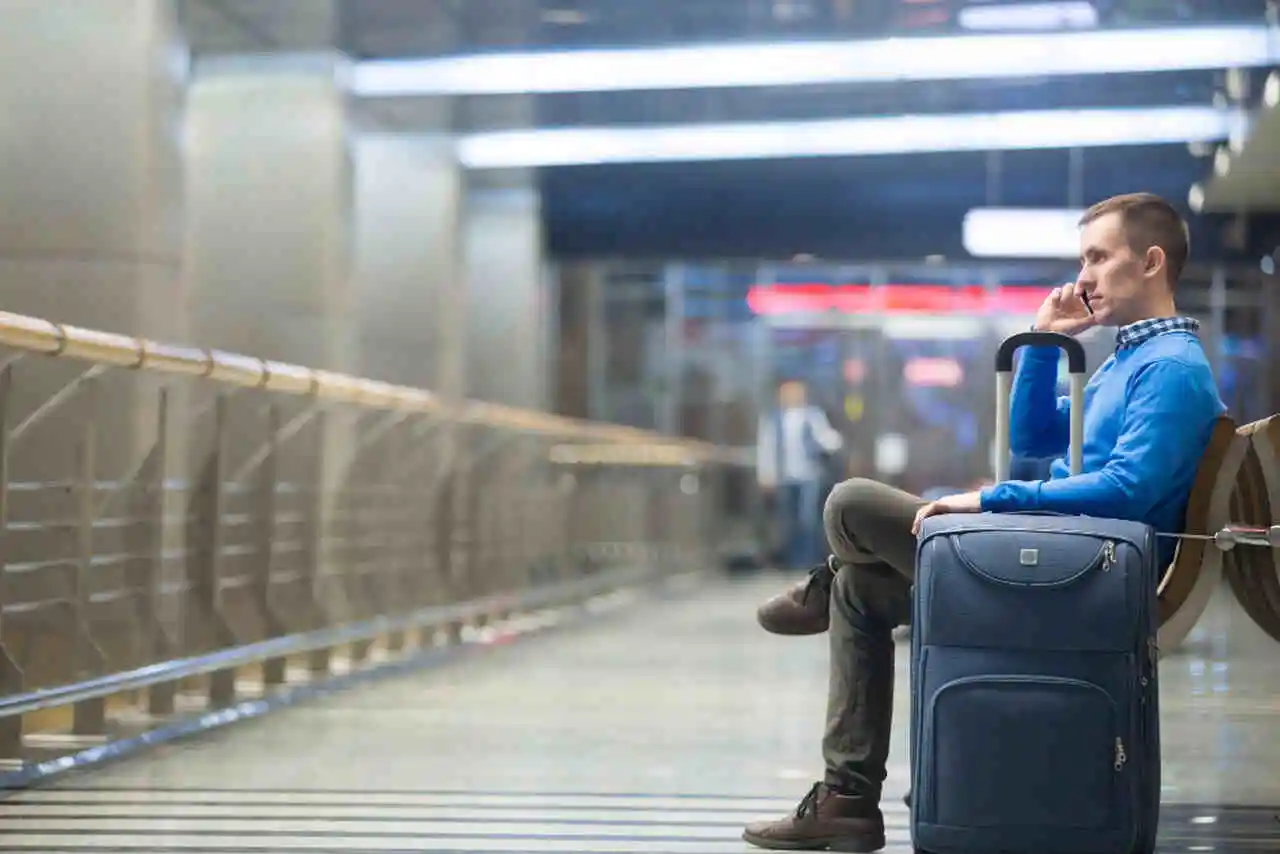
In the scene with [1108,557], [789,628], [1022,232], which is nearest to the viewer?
[1108,557]

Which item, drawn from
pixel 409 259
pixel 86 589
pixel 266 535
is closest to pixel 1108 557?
pixel 86 589

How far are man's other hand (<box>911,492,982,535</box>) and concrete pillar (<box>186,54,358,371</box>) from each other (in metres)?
8.91

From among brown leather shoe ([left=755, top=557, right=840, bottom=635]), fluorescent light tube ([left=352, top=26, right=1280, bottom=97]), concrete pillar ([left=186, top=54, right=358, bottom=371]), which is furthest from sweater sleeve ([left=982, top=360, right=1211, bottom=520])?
fluorescent light tube ([left=352, top=26, right=1280, bottom=97])

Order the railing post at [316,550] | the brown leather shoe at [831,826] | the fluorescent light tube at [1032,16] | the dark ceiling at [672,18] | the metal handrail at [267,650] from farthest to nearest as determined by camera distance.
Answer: the fluorescent light tube at [1032,16] → the dark ceiling at [672,18] → the railing post at [316,550] → the metal handrail at [267,650] → the brown leather shoe at [831,826]

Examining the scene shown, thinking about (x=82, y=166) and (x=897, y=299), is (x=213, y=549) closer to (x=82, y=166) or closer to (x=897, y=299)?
→ (x=82, y=166)

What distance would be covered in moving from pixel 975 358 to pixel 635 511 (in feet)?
23.3

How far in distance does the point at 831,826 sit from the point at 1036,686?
63 cm

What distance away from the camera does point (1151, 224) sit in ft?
10.9

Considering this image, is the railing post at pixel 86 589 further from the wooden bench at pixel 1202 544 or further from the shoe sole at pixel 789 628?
the wooden bench at pixel 1202 544

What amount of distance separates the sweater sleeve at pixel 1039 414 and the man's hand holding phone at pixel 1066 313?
8cm

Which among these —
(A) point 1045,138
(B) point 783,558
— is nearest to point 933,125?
(A) point 1045,138

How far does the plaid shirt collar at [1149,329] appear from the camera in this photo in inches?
129

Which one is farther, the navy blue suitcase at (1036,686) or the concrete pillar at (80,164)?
the concrete pillar at (80,164)

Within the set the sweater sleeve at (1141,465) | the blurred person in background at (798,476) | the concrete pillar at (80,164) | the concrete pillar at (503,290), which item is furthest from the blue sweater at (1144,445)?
the concrete pillar at (503,290)
